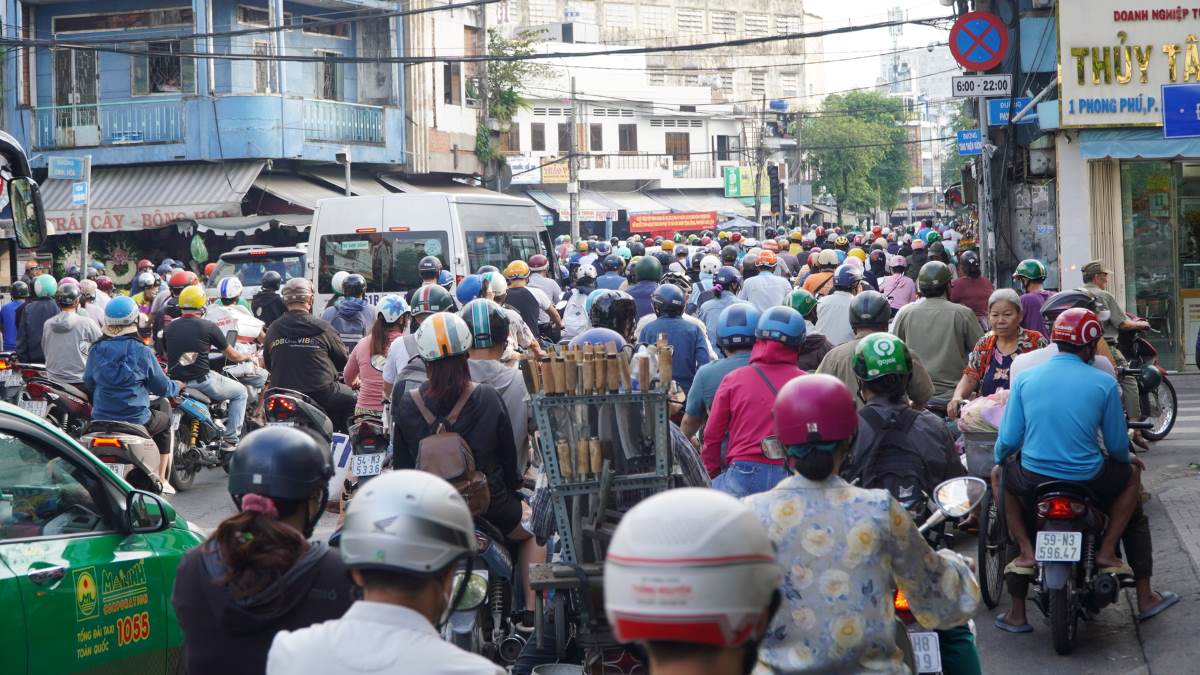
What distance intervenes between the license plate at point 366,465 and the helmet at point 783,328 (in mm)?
3668

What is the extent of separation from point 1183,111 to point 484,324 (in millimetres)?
8115

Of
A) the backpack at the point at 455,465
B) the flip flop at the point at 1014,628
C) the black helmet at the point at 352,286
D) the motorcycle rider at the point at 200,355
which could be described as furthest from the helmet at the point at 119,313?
the flip flop at the point at 1014,628

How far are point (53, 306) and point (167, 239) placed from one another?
1643 centimetres

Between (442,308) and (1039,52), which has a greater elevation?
(1039,52)

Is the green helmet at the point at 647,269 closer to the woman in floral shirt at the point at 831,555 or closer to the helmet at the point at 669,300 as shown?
the helmet at the point at 669,300

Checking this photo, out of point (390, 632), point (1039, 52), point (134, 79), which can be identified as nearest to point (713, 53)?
point (134, 79)

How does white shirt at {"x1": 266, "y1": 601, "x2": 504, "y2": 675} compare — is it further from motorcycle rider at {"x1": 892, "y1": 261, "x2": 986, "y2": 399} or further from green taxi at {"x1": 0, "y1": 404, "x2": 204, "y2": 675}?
motorcycle rider at {"x1": 892, "y1": 261, "x2": 986, "y2": 399}

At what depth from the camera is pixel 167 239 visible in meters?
31.7

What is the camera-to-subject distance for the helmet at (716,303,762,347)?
7242 millimetres

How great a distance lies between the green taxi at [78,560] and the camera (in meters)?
4.84

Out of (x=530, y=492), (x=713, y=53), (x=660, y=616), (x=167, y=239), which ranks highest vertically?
(x=713, y=53)

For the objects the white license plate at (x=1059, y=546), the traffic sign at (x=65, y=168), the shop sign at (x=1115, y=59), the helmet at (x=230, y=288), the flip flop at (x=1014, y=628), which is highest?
the shop sign at (x=1115, y=59)

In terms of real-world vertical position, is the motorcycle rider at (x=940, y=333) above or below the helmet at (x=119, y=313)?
below

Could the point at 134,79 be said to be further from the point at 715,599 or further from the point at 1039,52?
the point at 715,599
